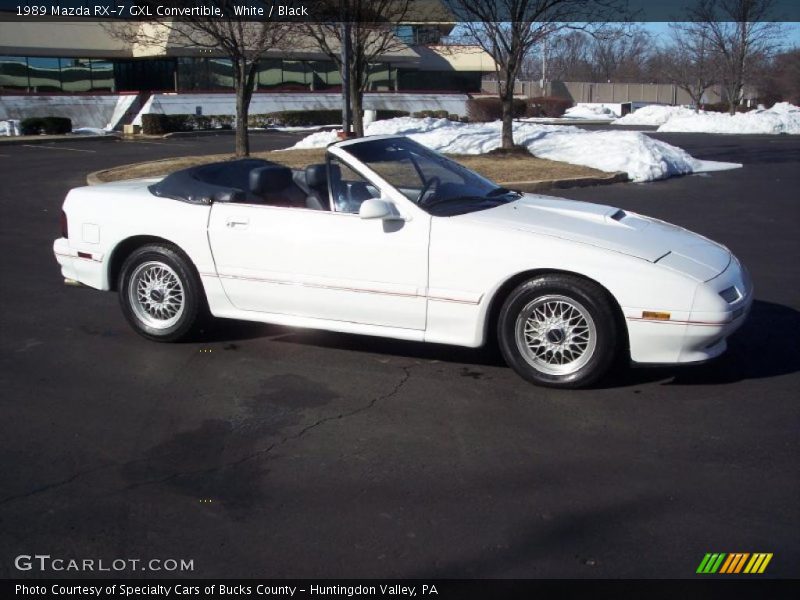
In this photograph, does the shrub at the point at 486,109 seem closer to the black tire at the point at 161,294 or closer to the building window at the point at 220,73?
the building window at the point at 220,73

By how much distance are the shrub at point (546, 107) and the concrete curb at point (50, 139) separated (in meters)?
28.6

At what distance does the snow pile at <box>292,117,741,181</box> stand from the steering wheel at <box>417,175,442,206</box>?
1053 cm

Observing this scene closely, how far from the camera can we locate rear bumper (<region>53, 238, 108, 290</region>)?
6.67 meters

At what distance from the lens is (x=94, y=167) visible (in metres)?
21.3

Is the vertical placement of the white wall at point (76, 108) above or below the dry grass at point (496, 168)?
above

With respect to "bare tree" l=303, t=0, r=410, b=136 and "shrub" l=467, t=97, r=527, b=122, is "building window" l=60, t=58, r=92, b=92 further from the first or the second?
"bare tree" l=303, t=0, r=410, b=136

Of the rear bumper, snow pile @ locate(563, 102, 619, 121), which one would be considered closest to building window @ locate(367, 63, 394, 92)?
snow pile @ locate(563, 102, 619, 121)

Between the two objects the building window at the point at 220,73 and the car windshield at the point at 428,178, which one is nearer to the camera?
the car windshield at the point at 428,178

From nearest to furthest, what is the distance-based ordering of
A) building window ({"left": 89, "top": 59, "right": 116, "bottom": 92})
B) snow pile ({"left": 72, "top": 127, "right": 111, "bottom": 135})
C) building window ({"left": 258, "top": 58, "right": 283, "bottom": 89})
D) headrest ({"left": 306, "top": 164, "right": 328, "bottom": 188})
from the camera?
headrest ({"left": 306, "top": 164, "right": 328, "bottom": 188}) < snow pile ({"left": 72, "top": 127, "right": 111, "bottom": 135}) < building window ({"left": 89, "top": 59, "right": 116, "bottom": 92}) < building window ({"left": 258, "top": 58, "right": 283, "bottom": 89})

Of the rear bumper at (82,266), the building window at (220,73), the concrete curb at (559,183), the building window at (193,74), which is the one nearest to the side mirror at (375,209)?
the rear bumper at (82,266)

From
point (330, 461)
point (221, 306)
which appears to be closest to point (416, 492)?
point (330, 461)

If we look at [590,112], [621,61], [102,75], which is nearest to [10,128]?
[102,75]

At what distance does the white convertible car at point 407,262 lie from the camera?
529 centimetres

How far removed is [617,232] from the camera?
5668 mm
